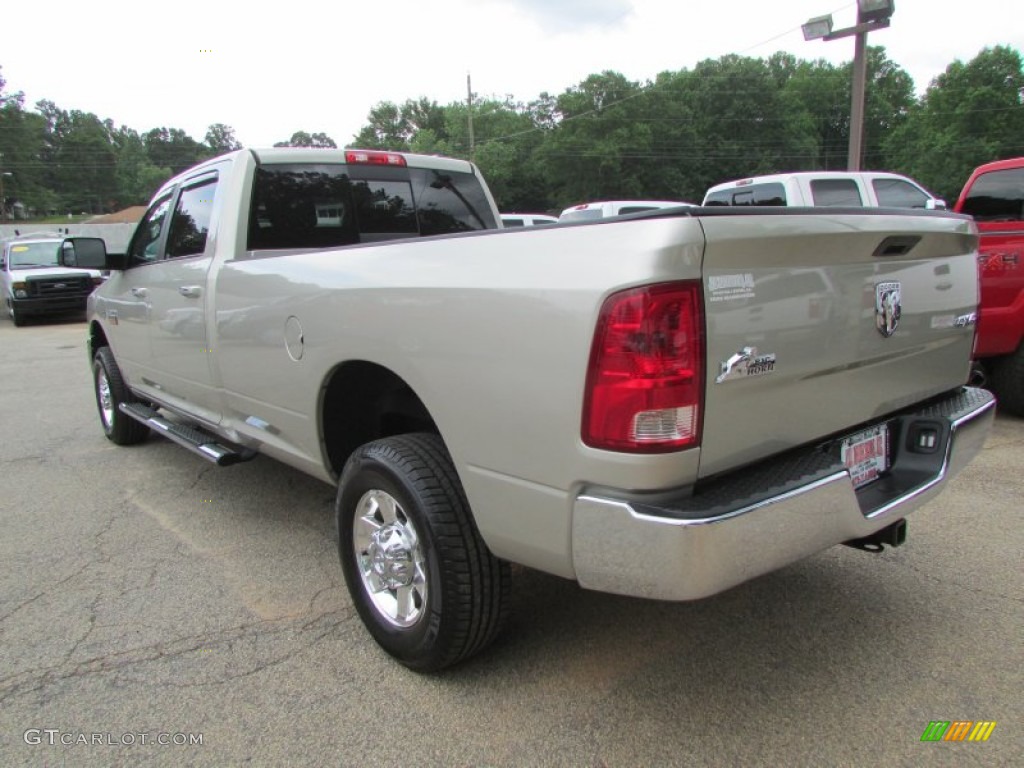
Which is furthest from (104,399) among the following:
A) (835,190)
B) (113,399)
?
(835,190)

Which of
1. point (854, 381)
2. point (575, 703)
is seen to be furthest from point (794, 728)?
point (854, 381)

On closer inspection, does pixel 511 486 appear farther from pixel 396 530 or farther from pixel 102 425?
pixel 102 425

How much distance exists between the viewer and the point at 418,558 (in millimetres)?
2424

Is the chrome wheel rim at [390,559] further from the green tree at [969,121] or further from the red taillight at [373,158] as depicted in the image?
the green tree at [969,121]

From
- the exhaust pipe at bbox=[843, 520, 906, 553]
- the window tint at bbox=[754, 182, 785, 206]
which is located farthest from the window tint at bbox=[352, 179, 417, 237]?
the window tint at bbox=[754, 182, 785, 206]

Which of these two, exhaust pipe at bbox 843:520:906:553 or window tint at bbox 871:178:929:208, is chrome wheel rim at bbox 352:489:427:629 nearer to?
exhaust pipe at bbox 843:520:906:553

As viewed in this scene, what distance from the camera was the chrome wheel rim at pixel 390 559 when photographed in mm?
2453

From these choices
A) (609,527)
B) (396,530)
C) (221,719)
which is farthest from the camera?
(396,530)

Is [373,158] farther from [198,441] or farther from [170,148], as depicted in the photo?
[170,148]

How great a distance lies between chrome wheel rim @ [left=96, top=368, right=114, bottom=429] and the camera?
5.68m

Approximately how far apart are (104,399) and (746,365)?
5.71 m

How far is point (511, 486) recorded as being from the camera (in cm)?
201

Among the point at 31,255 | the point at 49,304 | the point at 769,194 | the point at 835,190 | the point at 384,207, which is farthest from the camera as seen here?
the point at 31,255

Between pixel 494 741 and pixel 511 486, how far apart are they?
0.83 meters
